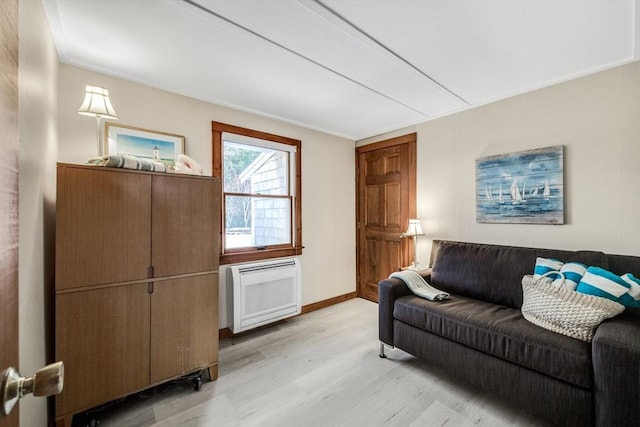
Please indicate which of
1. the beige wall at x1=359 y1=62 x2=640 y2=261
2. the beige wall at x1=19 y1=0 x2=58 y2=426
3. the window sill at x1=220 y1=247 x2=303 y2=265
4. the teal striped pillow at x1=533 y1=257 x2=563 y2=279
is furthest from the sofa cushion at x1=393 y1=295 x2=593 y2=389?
the beige wall at x1=19 y1=0 x2=58 y2=426

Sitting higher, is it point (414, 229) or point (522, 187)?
point (522, 187)

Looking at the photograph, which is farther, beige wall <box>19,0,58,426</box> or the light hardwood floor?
the light hardwood floor

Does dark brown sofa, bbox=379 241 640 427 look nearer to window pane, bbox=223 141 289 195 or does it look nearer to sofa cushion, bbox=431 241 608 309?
sofa cushion, bbox=431 241 608 309

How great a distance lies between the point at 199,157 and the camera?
2.66m

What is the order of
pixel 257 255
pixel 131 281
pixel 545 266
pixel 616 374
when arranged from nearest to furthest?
pixel 616 374, pixel 131 281, pixel 545 266, pixel 257 255

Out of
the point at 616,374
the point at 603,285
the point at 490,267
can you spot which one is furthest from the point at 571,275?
the point at 616,374

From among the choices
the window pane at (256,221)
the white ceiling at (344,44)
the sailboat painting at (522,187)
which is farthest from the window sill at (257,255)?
the sailboat painting at (522,187)

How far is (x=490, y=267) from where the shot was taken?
2.38 metres

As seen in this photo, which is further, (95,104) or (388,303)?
(388,303)

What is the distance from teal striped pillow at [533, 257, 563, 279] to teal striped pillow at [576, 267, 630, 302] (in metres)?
0.22

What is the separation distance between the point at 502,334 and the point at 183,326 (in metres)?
2.15

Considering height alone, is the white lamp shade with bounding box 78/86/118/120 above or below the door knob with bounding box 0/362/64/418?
above

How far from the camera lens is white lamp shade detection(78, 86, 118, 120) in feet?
5.64

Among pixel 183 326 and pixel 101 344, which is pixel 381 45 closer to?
pixel 183 326
